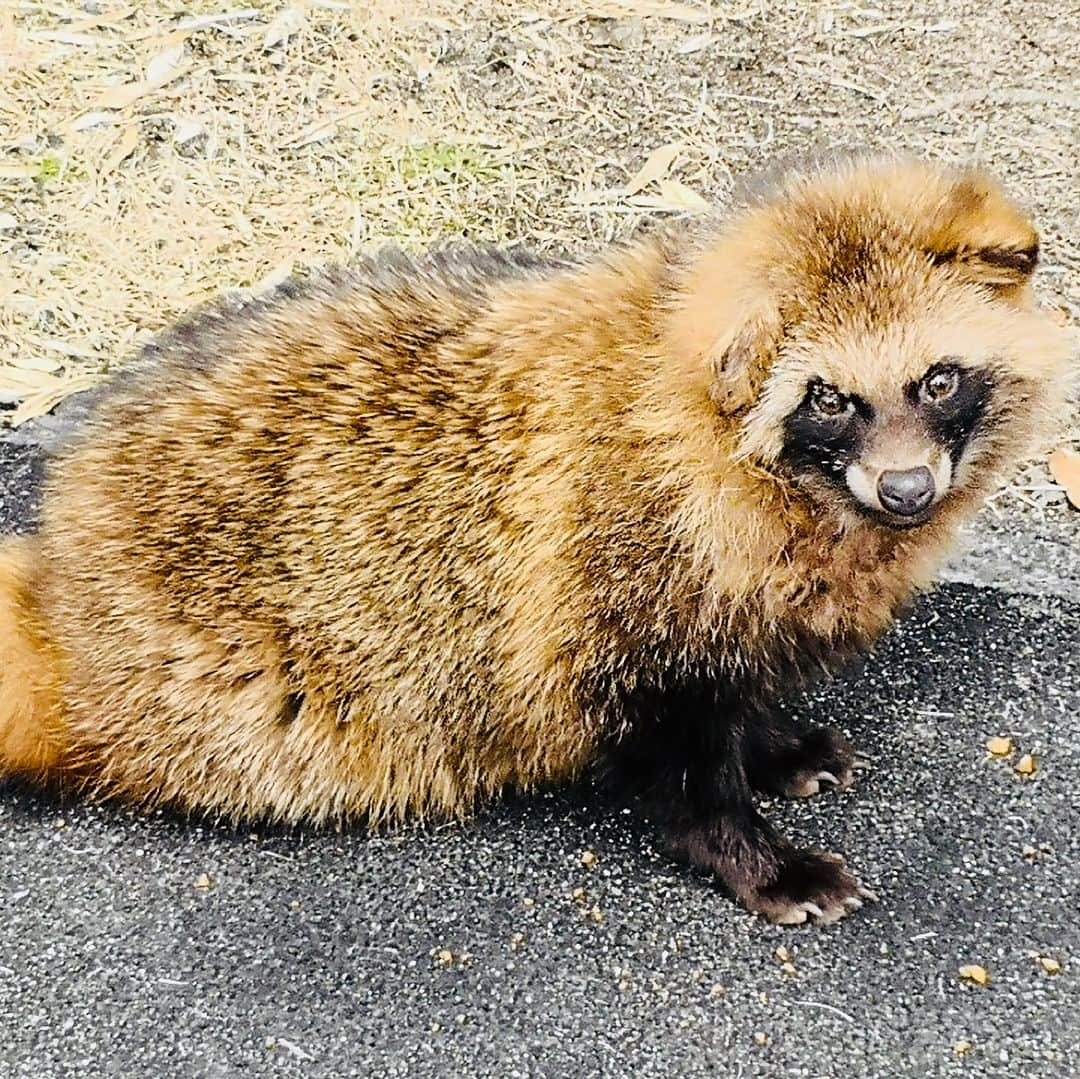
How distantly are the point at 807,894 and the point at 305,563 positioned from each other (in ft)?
4.28

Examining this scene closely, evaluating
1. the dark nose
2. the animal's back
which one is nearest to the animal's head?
the dark nose

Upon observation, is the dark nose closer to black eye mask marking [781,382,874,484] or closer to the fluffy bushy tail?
black eye mask marking [781,382,874,484]

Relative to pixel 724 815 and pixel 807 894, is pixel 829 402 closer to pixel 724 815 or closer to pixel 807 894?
pixel 724 815

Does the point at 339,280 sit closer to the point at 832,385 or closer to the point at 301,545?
the point at 301,545

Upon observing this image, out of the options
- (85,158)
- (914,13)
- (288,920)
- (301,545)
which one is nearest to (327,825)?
(288,920)

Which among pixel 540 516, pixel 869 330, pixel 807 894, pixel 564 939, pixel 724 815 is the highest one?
pixel 869 330

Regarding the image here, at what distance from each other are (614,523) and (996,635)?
52.9 inches

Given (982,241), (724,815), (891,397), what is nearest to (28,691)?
(724,815)

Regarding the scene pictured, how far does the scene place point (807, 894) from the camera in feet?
9.96

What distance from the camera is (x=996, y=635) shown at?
3635mm

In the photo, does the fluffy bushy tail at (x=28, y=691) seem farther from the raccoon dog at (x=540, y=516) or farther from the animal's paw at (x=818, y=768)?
the animal's paw at (x=818, y=768)

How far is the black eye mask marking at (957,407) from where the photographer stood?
2590 mm

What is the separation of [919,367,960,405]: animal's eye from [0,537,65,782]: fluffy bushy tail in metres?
1.98

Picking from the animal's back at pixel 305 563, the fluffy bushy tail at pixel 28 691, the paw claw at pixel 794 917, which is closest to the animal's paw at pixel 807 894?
the paw claw at pixel 794 917
